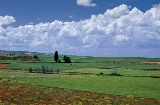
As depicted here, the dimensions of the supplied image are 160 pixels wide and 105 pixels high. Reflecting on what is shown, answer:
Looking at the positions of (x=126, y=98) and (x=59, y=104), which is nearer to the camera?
(x=59, y=104)

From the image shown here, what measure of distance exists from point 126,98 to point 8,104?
17737 mm

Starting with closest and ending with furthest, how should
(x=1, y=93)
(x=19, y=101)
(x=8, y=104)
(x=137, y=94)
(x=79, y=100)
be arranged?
1. (x=8, y=104)
2. (x=19, y=101)
3. (x=79, y=100)
4. (x=1, y=93)
5. (x=137, y=94)

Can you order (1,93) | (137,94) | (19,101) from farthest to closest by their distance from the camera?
(137,94) → (1,93) → (19,101)

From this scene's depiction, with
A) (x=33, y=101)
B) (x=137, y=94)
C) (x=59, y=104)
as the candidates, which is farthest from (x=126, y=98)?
(x=33, y=101)

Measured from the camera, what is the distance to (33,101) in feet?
120

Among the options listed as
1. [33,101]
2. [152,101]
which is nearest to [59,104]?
[33,101]

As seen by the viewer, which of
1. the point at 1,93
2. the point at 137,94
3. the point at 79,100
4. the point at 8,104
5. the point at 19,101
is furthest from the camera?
the point at 137,94

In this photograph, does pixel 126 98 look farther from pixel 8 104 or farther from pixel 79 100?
pixel 8 104

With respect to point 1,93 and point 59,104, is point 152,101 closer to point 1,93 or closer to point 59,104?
point 59,104

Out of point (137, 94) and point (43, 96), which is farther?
point (137, 94)

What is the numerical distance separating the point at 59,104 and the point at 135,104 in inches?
401

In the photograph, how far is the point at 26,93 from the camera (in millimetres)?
43031

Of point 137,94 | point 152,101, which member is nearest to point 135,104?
point 152,101

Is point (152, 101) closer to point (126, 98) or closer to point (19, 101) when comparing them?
point (126, 98)
